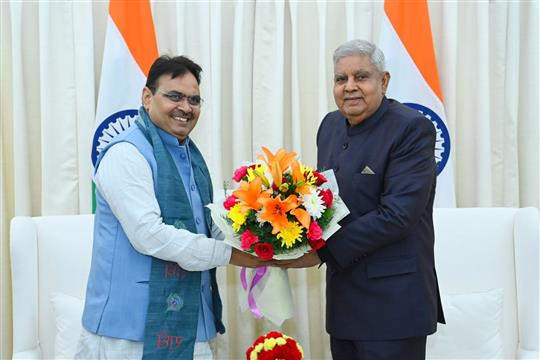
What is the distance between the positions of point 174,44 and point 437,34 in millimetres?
1540

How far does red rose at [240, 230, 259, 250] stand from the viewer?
214 cm

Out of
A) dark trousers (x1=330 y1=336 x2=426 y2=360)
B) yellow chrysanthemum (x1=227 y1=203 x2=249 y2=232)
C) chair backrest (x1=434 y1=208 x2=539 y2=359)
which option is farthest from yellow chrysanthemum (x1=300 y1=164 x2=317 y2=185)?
chair backrest (x1=434 y1=208 x2=539 y2=359)

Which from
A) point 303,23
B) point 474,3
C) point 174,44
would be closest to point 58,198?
point 174,44

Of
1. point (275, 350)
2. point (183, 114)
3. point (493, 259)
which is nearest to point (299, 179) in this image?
point (183, 114)

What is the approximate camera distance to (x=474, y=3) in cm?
356

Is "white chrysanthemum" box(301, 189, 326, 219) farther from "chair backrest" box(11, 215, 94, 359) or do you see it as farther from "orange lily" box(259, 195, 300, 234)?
"chair backrest" box(11, 215, 94, 359)

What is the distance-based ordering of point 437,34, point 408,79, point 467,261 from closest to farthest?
point 467,261
point 408,79
point 437,34

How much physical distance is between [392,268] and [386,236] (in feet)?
0.41

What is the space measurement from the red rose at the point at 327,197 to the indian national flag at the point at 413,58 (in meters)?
1.40

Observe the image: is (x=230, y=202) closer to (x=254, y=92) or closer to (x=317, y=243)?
(x=317, y=243)

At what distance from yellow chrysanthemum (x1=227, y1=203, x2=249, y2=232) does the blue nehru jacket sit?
19 cm

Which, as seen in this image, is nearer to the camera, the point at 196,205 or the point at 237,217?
the point at 237,217

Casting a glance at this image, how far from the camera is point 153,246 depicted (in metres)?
2.09

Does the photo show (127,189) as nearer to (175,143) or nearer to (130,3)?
(175,143)
